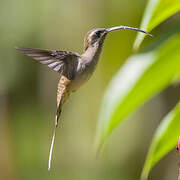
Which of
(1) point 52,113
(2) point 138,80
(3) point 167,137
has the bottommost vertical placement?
(1) point 52,113

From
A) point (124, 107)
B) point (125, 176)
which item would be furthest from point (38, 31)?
point (124, 107)

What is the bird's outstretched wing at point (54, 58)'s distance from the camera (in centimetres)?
150

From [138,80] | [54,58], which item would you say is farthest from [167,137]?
[54,58]

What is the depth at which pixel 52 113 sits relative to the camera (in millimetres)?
6883

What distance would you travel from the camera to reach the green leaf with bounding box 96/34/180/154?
5.58 ft

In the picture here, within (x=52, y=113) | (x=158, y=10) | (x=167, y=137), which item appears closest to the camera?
(x=158, y=10)

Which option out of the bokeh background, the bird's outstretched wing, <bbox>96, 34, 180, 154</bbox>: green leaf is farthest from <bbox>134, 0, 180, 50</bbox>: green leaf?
the bokeh background

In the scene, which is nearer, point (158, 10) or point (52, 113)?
point (158, 10)

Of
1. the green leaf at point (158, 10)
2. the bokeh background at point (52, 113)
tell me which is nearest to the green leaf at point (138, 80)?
the green leaf at point (158, 10)

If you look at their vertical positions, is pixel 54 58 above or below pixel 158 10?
below

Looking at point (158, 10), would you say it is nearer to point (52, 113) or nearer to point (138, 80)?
point (138, 80)

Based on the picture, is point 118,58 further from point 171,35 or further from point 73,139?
point 171,35

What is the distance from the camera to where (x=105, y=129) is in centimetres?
171

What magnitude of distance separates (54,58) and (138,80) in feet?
1.06
